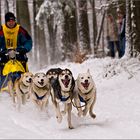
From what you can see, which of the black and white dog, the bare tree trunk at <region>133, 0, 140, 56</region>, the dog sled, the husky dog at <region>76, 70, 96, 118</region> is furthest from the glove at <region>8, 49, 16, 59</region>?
the bare tree trunk at <region>133, 0, 140, 56</region>

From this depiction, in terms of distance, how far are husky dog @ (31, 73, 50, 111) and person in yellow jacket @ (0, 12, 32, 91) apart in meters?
1.52

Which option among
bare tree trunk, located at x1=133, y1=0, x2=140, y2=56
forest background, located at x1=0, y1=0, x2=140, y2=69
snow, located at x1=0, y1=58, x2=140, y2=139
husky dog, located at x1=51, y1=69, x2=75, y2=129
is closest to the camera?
snow, located at x1=0, y1=58, x2=140, y2=139

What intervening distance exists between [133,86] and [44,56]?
1387 centimetres

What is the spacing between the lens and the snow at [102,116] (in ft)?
21.3

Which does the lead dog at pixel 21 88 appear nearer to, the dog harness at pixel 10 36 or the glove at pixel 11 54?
the glove at pixel 11 54

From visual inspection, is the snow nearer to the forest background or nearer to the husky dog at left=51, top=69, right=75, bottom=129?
the husky dog at left=51, top=69, right=75, bottom=129

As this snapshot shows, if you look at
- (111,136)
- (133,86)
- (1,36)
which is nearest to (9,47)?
(1,36)

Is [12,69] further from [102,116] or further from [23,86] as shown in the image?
[102,116]

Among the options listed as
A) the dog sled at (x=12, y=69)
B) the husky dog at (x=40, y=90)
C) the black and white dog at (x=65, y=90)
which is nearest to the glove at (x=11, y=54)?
the dog sled at (x=12, y=69)

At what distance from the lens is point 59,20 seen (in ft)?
67.8

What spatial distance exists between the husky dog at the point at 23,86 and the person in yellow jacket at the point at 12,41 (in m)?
0.74

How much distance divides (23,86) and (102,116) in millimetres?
2071

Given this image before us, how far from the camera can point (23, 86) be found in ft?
30.2

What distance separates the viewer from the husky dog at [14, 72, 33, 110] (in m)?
9.02
